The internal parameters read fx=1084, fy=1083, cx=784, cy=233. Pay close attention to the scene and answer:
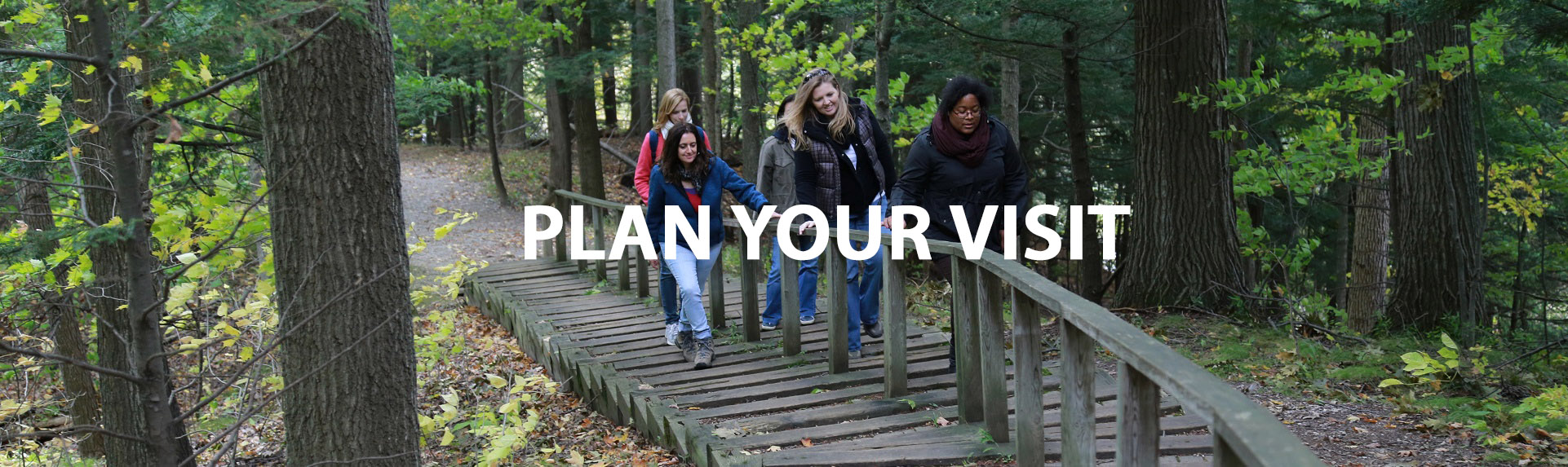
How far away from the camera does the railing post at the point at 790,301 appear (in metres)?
6.83

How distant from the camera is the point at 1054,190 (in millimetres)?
18344

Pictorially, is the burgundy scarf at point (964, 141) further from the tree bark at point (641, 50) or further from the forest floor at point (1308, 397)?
the tree bark at point (641, 50)

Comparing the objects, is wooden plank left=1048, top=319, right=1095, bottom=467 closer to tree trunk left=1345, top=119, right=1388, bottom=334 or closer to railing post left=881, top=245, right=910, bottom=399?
railing post left=881, top=245, right=910, bottom=399

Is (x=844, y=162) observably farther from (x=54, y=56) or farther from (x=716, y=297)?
(x=54, y=56)

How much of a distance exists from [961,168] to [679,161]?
199 centimetres

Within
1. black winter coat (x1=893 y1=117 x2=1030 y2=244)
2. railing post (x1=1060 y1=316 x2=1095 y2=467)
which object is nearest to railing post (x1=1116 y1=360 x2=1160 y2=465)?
railing post (x1=1060 y1=316 x2=1095 y2=467)

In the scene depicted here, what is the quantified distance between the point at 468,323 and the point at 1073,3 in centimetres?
713

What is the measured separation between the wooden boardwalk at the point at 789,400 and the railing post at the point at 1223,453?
88 centimetres

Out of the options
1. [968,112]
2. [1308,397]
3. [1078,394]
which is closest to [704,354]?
[968,112]

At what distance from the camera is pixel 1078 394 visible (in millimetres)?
3607

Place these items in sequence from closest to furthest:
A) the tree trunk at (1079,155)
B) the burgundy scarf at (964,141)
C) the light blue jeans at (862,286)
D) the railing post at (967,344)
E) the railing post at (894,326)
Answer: the railing post at (967,344)
the railing post at (894,326)
the burgundy scarf at (964,141)
the light blue jeans at (862,286)
the tree trunk at (1079,155)

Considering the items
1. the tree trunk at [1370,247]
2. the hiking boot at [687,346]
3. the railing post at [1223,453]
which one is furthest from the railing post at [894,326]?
the tree trunk at [1370,247]

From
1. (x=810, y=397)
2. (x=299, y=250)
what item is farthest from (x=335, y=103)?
(x=810, y=397)

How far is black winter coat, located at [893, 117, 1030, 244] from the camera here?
572cm
